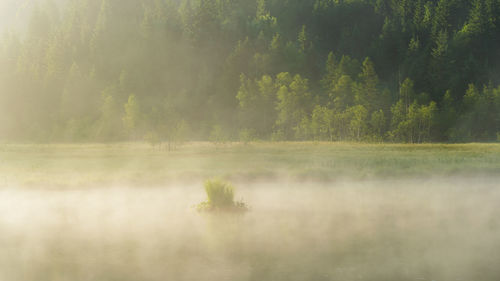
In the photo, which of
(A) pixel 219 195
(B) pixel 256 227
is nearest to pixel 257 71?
(A) pixel 219 195

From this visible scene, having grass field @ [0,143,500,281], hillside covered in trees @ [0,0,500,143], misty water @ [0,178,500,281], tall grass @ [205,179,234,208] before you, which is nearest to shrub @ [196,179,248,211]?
tall grass @ [205,179,234,208]

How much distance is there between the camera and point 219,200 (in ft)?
83.4

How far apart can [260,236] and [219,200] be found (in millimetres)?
6644

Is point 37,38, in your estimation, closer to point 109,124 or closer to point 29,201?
point 109,124

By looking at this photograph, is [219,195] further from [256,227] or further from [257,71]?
[257,71]

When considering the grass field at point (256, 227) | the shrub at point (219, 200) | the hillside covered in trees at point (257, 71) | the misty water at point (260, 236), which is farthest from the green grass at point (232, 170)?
the hillside covered in trees at point (257, 71)

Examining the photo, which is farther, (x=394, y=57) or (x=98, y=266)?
(x=394, y=57)

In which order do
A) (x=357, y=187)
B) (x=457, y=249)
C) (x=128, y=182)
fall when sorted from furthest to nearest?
(x=128, y=182)
(x=357, y=187)
(x=457, y=249)

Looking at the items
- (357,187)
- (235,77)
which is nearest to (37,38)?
(235,77)

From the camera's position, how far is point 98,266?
15.2 meters

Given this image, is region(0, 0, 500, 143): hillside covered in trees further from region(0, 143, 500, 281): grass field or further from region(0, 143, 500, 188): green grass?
region(0, 143, 500, 281): grass field

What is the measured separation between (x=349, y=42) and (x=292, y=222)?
14411 centimetres

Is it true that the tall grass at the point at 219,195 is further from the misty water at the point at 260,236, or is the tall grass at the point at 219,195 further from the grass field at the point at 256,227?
the grass field at the point at 256,227

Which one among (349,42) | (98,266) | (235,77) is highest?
(349,42)
